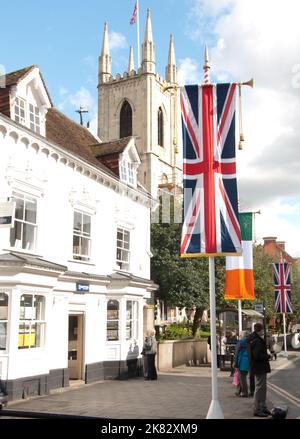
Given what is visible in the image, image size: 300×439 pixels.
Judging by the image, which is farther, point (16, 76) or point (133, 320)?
point (133, 320)

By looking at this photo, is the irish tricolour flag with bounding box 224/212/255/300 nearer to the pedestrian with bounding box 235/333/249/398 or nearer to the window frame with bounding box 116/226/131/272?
the pedestrian with bounding box 235/333/249/398

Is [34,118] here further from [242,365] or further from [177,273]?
[177,273]

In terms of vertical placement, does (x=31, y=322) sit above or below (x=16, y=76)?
below

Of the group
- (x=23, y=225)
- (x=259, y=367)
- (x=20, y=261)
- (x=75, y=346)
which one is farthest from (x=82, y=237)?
(x=259, y=367)

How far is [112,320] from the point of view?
62.8 feet

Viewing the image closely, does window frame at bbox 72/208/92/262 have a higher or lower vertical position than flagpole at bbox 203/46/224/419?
higher

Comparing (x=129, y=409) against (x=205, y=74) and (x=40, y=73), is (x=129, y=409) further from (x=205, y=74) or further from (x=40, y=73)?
(x=40, y=73)

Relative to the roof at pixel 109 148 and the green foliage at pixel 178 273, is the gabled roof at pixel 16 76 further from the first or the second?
the green foliage at pixel 178 273

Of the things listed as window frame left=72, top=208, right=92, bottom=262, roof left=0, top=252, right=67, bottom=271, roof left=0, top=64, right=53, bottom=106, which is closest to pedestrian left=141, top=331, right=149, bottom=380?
window frame left=72, top=208, right=92, bottom=262

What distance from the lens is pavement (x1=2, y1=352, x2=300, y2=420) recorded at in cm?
1104

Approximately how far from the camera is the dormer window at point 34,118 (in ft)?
52.2

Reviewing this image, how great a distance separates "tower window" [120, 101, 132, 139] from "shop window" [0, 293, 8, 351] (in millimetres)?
57444

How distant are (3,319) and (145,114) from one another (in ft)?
187
